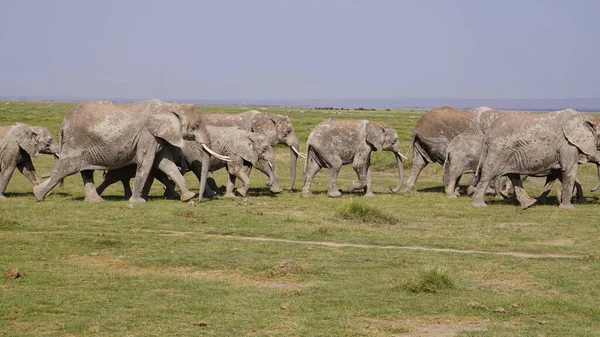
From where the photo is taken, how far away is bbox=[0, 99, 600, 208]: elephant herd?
952 inches

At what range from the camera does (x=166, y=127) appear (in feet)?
Answer: 79.6

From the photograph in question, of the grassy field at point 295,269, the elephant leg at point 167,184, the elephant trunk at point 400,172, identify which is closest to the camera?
the grassy field at point 295,269

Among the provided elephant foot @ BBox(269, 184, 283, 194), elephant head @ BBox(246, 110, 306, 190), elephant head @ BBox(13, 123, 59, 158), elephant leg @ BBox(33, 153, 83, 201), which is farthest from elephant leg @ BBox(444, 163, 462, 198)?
elephant head @ BBox(13, 123, 59, 158)

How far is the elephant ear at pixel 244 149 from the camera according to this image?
26.5 m

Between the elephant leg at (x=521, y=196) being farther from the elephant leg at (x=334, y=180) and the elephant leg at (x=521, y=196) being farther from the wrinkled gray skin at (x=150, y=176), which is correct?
the wrinkled gray skin at (x=150, y=176)

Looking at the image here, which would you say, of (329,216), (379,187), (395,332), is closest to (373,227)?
(329,216)

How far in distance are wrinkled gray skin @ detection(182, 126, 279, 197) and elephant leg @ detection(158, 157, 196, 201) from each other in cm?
158

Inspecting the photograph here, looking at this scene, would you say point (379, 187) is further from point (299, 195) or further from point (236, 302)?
point (236, 302)

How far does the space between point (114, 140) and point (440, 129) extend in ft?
36.9

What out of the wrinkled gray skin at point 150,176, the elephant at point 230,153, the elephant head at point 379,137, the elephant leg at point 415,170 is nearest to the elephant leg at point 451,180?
the elephant head at point 379,137

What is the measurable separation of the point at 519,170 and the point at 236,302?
14.0 meters

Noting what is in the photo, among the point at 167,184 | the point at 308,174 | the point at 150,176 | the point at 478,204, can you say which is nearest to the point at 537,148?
the point at 478,204

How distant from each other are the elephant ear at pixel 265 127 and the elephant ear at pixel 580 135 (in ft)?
29.7

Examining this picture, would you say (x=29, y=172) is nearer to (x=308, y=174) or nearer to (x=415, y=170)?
(x=308, y=174)
